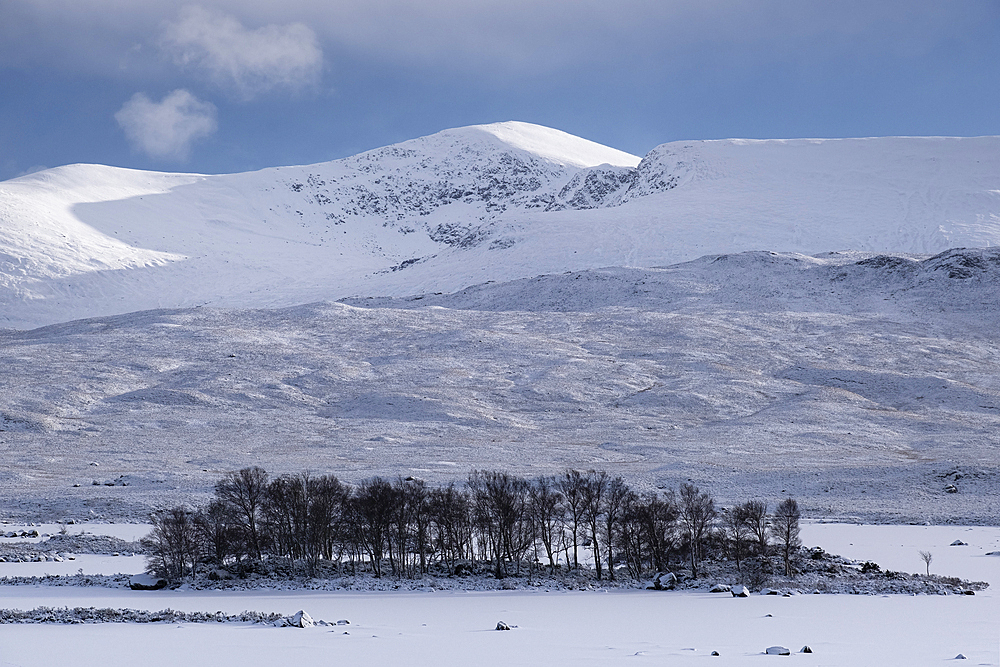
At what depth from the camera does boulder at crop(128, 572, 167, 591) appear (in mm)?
29469

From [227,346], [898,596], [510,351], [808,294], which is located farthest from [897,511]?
[808,294]

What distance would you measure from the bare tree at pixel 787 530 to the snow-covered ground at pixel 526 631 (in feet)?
10.6

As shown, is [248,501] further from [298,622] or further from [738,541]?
[738,541]

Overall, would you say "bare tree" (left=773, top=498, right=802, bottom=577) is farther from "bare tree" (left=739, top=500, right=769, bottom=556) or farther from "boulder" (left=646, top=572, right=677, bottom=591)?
"boulder" (left=646, top=572, right=677, bottom=591)

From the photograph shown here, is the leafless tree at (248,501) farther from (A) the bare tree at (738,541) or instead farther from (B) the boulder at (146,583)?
(A) the bare tree at (738,541)

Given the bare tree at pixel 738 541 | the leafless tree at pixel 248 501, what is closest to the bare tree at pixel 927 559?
the bare tree at pixel 738 541

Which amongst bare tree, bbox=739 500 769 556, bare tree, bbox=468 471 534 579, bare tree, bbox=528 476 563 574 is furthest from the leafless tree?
bare tree, bbox=739 500 769 556

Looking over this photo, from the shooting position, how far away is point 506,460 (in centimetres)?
6266

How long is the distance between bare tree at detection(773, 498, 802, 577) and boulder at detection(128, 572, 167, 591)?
20.0 meters

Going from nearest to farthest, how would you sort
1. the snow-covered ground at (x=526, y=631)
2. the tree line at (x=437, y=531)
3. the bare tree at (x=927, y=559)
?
the snow-covered ground at (x=526, y=631)
the bare tree at (x=927, y=559)
the tree line at (x=437, y=531)

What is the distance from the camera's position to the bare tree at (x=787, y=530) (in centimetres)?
3062

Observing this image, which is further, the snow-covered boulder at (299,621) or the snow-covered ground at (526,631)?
the snow-covered boulder at (299,621)

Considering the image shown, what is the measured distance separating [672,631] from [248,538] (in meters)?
16.8

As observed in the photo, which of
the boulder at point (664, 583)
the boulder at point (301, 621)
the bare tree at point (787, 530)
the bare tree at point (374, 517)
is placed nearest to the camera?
the boulder at point (301, 621)
